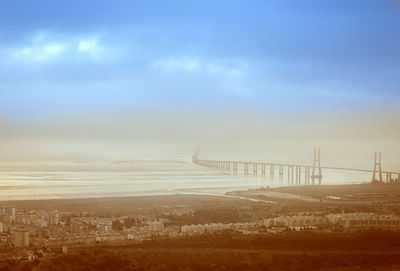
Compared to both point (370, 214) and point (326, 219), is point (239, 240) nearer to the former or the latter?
point (326, 219)

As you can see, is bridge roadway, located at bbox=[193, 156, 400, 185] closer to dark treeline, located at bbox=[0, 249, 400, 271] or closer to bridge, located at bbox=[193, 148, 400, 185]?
bridge, located at bbox=[193, 148, 400, 185]

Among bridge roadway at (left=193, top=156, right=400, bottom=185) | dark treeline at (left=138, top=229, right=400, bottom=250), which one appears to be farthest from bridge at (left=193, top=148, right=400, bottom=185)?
dark treeline at (left=138, top=229, right=400, bottom=250)

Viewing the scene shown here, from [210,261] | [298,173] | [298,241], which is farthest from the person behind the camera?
[298,173]

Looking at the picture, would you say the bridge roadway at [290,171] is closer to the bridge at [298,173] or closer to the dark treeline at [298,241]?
the bridge at [298,173]

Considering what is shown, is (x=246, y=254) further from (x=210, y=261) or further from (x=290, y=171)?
(x=290, y=171)

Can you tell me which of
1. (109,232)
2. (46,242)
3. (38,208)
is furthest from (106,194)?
(46,242)

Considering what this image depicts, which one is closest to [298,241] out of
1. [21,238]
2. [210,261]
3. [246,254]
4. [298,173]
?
[246,254]

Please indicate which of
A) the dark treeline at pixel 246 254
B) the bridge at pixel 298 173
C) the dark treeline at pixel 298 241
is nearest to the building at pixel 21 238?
the dark treeline at pixel 246 254

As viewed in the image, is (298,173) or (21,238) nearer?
(21,238)
